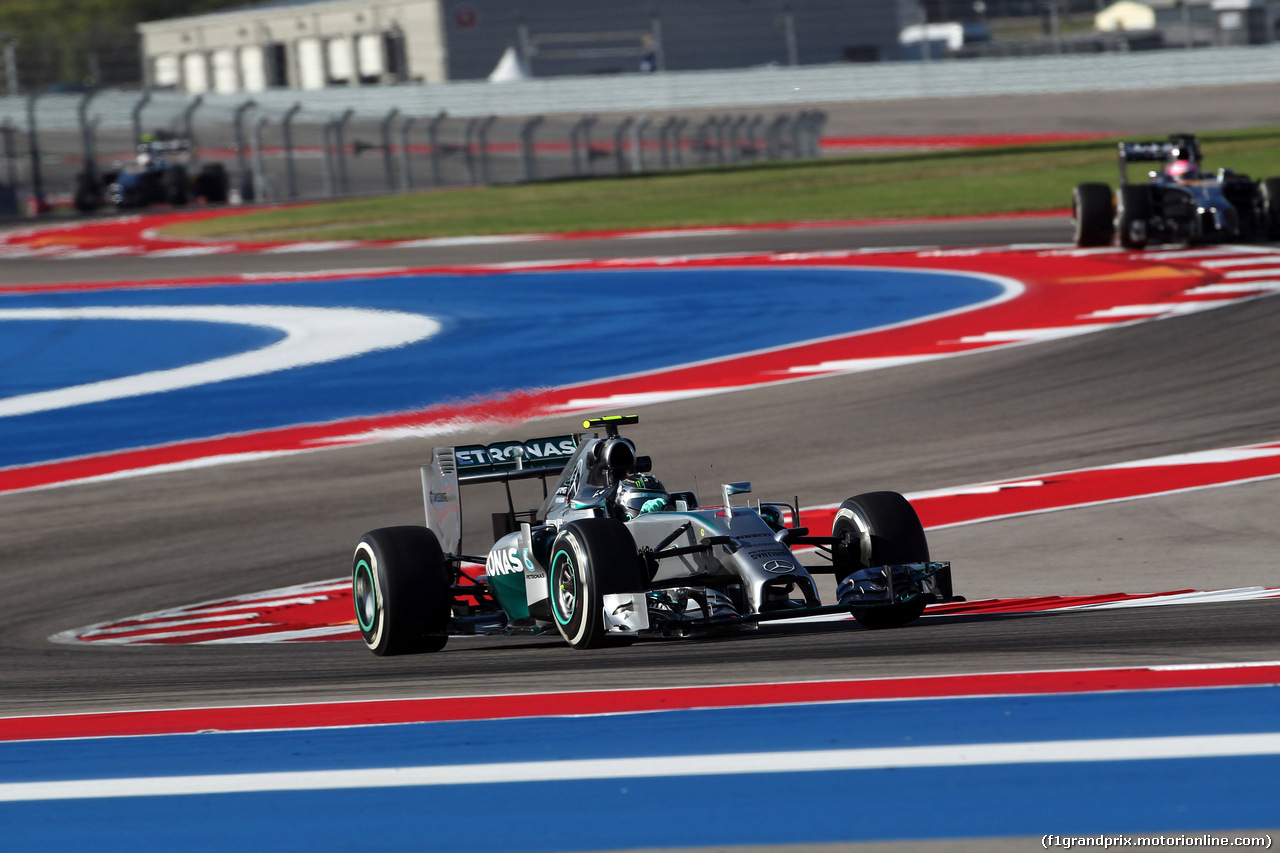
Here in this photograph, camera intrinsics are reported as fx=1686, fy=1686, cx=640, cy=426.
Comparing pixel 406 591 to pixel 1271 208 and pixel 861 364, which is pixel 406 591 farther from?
pixel 1271 208

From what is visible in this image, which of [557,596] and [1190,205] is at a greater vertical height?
[1190,205]

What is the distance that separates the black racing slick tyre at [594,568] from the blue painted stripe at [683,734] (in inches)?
47.7

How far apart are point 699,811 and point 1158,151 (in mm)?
16727

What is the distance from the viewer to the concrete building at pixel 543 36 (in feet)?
216

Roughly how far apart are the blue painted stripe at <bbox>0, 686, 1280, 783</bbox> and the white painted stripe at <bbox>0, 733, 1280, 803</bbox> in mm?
60

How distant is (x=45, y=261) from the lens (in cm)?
2903

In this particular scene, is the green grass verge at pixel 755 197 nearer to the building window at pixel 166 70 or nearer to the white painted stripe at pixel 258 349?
the white painted stripe at pixel 258 349

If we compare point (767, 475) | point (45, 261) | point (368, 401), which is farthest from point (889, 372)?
point (45, 261)

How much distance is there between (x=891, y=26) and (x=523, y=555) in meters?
64.2

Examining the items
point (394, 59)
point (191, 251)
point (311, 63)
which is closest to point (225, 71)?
point (311, 63)

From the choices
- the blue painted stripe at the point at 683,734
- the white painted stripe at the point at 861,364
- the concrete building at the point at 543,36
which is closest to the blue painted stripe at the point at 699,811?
the blue painted stripe at the point at 683,734

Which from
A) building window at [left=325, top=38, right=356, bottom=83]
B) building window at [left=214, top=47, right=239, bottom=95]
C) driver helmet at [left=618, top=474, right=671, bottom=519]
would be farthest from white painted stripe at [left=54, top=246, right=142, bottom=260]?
building window at [left=214, top=47, right=239, bottom=95]

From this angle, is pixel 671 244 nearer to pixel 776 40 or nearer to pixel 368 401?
pixel 368 401

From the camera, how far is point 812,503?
33.8 feet
